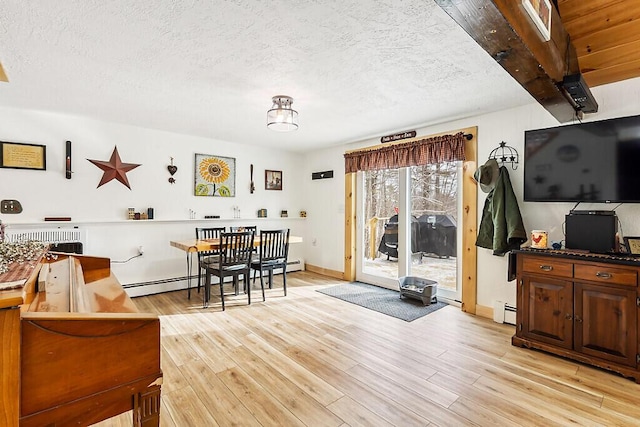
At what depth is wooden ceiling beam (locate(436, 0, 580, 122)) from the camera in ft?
3.99

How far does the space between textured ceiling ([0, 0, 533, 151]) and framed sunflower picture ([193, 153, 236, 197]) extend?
1.07m

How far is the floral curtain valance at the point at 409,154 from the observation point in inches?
142

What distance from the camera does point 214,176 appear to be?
4.77 meters

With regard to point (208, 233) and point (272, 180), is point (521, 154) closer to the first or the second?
point (272, 180)

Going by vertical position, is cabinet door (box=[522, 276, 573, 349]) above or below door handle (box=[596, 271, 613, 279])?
below

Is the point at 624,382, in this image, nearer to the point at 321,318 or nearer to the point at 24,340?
the point at 321,318

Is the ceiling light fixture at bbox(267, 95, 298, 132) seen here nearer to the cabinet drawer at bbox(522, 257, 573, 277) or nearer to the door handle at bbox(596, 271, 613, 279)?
the cabinet drawer at bbox(522, 257, 573, 277)

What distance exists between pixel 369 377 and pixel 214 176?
371 cm

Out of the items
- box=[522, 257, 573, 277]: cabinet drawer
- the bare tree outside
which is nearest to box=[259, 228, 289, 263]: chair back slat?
the bare tree outside

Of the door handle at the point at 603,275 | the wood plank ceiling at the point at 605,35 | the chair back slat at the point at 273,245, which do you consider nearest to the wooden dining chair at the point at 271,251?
the chair back slat at the point at 273,245

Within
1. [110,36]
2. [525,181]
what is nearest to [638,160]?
[525,181]

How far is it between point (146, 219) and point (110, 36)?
2691 millimetres

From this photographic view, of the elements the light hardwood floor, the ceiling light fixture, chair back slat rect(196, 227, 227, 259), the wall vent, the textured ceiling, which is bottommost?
the light hardwood floor

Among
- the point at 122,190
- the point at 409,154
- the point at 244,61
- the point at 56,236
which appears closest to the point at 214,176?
the point at 122,190
